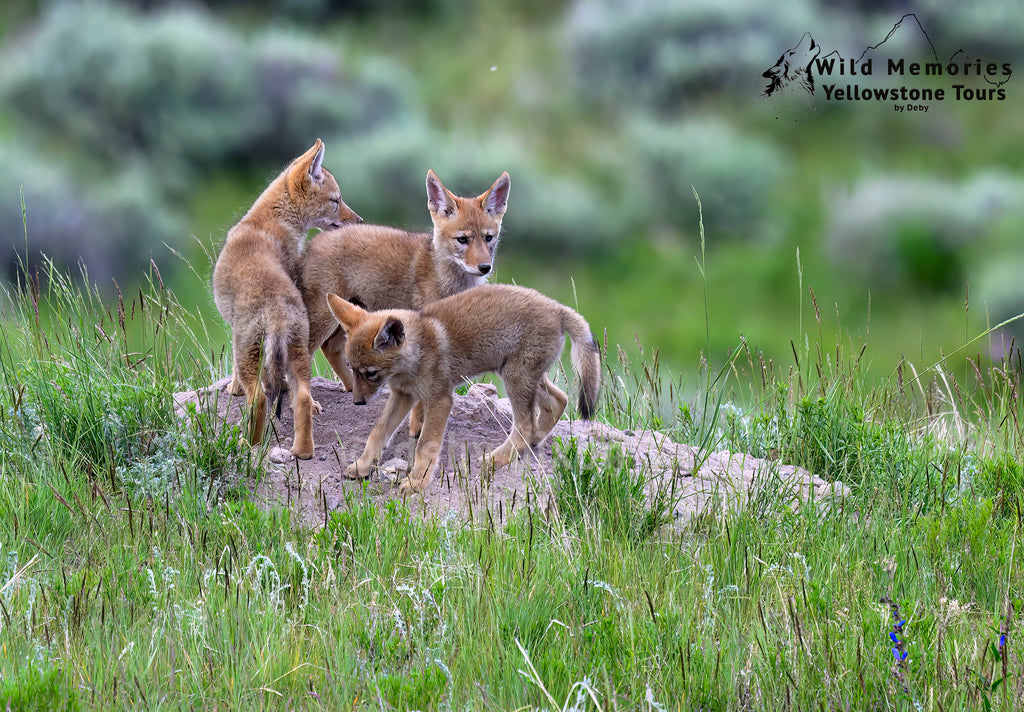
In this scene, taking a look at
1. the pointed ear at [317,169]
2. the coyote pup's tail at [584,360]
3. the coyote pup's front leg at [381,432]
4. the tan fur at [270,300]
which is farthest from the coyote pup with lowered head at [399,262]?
the coyote pup's tail at [584,360]

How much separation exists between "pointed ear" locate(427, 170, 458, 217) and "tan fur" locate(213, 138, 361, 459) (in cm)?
69

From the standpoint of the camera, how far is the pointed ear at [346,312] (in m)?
4.95

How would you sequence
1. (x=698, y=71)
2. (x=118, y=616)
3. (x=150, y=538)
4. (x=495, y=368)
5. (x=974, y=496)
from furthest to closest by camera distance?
1. (x=698, y=71)
2. (x=495, y=368)
3. (x=974, y=496)
4. (x=150, y=538)
5. (x=118, y=616)

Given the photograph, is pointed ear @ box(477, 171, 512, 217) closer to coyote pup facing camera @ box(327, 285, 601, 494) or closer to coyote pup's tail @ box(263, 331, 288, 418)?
coyote pup facing camera @ box(327, 285, 601, 494)

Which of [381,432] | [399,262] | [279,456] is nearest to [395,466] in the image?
[381,432]

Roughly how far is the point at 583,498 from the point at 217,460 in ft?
5.20

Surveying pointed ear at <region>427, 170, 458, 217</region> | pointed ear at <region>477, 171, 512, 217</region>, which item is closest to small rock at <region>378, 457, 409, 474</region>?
pointed ear at <region>427, 170, 458, 217</region>

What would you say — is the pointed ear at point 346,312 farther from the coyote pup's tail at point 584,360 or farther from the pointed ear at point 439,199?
the pointed ear at point 439,199

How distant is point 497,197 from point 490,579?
10.1 feet

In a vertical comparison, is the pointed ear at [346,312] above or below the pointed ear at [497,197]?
below

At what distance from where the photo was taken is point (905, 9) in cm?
1697

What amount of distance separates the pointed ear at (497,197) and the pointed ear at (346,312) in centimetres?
130

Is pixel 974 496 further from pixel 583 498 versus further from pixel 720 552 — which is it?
pixel 583 498

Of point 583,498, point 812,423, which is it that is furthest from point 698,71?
point 583,498
